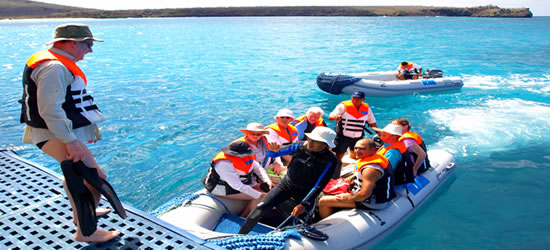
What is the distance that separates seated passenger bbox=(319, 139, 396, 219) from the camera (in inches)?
151

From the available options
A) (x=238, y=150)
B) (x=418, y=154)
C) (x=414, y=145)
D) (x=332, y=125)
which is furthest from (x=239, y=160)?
(x=332, y=125)

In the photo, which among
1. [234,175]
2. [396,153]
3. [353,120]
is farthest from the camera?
[353,120]

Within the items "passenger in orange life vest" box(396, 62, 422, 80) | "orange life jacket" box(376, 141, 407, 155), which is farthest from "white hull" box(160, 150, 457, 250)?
"passenger in orange life vest" box(396, 62, 422, 80)

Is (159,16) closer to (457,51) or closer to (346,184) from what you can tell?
(457,51)

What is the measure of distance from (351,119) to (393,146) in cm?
184

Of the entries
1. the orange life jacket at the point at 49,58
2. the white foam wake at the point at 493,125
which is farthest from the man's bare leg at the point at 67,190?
the white foam wake at the point at 493,125

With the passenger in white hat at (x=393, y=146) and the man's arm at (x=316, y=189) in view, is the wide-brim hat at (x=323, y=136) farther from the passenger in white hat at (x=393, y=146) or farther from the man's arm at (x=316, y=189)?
the passenger in white hat at (x=393, y=146)

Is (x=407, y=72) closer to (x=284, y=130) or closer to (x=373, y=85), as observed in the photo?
(x=373, y=85)

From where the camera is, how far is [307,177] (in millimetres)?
3715

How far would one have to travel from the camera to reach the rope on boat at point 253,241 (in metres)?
3.20

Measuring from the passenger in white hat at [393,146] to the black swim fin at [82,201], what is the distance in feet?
9.85

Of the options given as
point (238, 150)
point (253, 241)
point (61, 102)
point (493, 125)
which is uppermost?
point (61, 102)

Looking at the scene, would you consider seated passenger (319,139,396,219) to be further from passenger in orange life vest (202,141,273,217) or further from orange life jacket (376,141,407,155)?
passenger in orange life vest (202,141,273,217)

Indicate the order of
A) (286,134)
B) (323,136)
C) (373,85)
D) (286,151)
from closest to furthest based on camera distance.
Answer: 1. (323,136)
2. (286,151)
3. (286,134)
4. (373,85)
